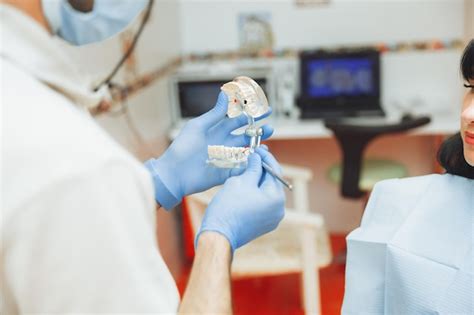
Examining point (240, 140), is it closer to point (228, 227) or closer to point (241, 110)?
point (241, 110)

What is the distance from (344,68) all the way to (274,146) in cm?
60

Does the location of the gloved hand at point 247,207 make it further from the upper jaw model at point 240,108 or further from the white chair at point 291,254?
the white chair at point 291,254

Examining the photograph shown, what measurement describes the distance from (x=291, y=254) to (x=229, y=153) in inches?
56.9

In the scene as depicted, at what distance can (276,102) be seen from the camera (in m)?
3.37

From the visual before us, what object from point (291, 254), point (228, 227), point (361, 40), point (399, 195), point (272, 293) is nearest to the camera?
point (228, 227)

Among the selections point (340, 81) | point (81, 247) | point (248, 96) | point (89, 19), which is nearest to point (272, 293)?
point (340, 81)

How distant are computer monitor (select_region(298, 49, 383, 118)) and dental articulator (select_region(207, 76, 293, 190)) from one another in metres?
2.36

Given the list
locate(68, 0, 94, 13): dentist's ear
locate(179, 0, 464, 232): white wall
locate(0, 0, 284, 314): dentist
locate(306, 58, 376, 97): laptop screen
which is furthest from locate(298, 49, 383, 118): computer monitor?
locate(0, 0, 284, 314): dentist

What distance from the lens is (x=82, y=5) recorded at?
92cm

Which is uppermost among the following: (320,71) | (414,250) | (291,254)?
(320,71)

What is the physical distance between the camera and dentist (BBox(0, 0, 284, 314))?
67 centimetres

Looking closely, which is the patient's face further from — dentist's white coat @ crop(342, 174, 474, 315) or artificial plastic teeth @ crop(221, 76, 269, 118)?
artificial plastic teeth @ crop(221, 76, 269, 118)

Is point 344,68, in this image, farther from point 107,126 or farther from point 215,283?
point 215,283

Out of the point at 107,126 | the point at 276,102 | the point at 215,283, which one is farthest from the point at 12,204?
the point at 276,102
